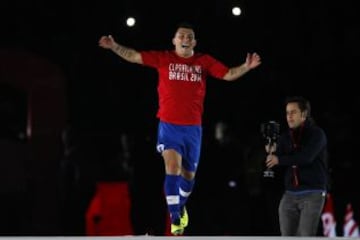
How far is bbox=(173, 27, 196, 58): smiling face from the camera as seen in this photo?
19.5 feet

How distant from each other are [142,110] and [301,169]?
308cm

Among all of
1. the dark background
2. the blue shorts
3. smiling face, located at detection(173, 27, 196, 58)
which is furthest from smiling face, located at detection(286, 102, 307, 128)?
the dark background

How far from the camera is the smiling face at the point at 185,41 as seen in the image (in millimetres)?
5953

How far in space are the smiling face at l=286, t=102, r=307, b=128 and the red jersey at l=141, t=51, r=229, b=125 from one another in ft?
1.86

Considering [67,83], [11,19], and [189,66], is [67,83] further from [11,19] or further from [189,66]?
[189,66]

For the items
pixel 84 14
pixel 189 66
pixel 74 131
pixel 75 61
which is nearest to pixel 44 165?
pixel 74 131

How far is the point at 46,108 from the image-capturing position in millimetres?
8867

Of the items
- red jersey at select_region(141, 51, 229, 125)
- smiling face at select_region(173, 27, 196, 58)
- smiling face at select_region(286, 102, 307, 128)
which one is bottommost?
smiling face at select_region(286, 102, 307, 128)

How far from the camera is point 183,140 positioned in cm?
605

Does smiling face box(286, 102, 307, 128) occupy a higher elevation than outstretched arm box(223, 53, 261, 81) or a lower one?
lower

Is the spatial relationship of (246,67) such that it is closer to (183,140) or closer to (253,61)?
(253,61)

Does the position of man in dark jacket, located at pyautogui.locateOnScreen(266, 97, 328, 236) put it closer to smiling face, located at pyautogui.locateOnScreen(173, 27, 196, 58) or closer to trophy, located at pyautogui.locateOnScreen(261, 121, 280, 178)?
trophy, located at pyautogui.locateOnScreen(261, 121, 280, 178)

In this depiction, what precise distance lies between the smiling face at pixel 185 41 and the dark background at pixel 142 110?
2.28 metres

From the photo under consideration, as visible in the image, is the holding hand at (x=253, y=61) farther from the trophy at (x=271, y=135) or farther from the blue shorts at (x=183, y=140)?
the blue shorts at (x=183, y=140)
